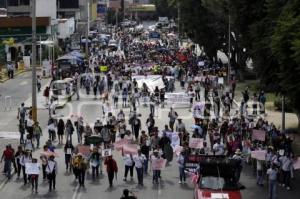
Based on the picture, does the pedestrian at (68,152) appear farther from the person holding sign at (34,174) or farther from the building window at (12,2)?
the building window at (12,2)

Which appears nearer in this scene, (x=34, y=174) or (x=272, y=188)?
(x=272, y=188)

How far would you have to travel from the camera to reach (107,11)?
184m

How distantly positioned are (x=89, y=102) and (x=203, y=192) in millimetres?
29017

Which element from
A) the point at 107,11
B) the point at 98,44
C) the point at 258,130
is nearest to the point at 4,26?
the point at 98,44

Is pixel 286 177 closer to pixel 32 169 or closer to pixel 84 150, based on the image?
pixel 84 150

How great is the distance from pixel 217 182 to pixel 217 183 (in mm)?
41

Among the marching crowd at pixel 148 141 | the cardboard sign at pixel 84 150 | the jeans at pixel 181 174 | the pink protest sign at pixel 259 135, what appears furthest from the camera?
the pink protest sign at pixel 259 135

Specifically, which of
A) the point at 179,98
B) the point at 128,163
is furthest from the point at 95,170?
the point at 179,98

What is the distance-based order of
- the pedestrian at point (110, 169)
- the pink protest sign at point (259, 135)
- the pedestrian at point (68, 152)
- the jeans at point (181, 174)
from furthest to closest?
the pink protest sign at point (259, 135), the pedestrian at point (68, 152), the jeans at point (181, 174), the pedestrian at point (110, 169)

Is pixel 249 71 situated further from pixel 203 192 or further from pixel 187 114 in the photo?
pixel 203 192

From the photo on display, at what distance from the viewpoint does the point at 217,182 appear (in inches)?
860

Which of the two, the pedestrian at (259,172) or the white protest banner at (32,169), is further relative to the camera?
the pedestrian at (259,172)

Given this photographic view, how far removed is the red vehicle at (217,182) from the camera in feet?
69.8

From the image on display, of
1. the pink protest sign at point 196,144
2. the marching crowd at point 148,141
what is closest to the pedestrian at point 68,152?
the marching crowd at point 148,141
